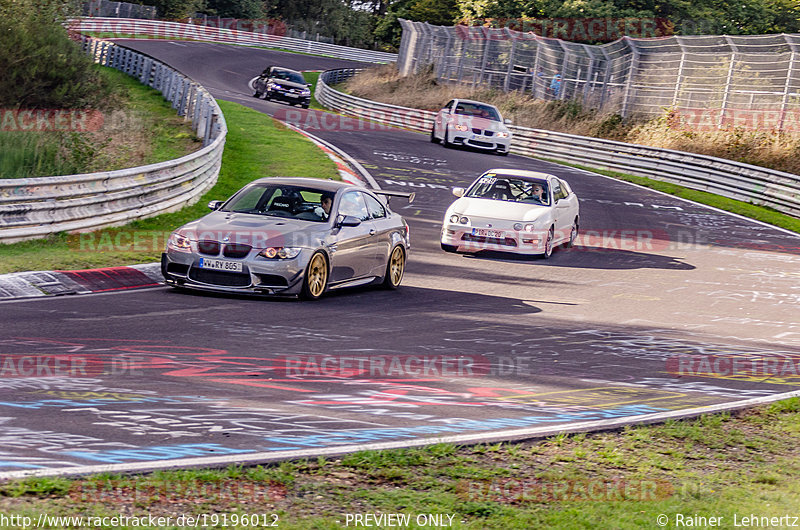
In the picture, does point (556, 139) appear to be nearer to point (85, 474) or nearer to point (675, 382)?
point (675, 382)

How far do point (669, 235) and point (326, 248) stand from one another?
476 inches

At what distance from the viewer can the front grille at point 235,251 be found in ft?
39.1

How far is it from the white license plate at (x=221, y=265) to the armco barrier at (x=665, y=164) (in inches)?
780

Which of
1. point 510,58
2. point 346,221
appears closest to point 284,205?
point 346,221

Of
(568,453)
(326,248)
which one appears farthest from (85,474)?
(326,248)

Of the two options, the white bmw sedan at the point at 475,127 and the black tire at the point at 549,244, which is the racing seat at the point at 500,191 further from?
the white bmw sedan at the point at 475,127

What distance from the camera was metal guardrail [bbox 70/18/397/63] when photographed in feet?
220

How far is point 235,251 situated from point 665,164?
2326 cm

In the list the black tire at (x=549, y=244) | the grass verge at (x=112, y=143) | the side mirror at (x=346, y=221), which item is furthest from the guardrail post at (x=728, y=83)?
the side mirror at (x=346, y=221)

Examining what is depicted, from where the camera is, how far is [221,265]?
39.1 ft

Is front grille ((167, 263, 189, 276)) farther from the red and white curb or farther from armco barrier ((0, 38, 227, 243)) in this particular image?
armco barrier ((0, 38, 227, 243))

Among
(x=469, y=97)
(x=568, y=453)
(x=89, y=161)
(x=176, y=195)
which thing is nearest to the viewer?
(x=568, y=453)

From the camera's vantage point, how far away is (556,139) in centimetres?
3619

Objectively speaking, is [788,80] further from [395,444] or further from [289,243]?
[395,444]
